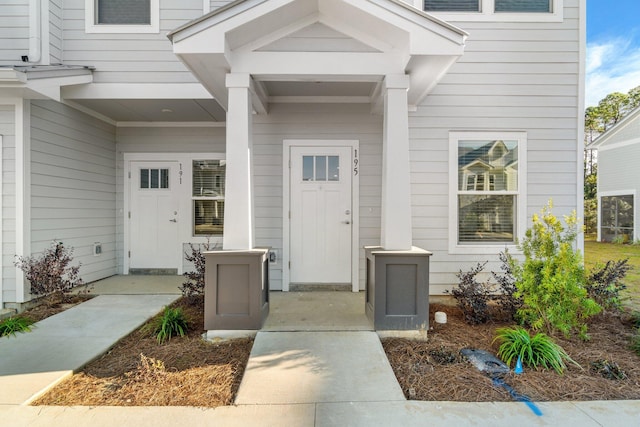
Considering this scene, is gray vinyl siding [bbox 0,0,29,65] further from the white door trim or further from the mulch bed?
the white door trim

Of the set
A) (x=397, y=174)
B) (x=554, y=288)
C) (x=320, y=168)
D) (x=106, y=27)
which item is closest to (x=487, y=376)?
(x=554, y=288)

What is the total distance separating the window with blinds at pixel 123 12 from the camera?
16.0 feet

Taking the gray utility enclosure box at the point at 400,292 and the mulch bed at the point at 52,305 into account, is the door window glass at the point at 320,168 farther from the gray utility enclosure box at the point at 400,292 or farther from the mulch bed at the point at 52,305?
the mulch bed at the point at 52,305

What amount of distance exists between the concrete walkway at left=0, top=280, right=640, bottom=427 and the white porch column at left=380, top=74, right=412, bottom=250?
100cm

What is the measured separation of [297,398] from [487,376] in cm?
147

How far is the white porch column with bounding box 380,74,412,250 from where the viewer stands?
3.31 meters

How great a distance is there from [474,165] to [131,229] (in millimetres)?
5528

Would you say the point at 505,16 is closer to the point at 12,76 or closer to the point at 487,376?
the point at 487,376

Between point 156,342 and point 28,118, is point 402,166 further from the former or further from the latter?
point 28,118

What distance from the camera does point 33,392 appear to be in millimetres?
2332

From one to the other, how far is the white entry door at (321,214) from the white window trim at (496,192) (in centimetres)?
138

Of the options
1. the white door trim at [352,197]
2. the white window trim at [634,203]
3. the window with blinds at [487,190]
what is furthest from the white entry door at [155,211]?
the white window trim at [634,203]

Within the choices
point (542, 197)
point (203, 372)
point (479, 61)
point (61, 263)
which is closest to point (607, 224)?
point (542, 197)

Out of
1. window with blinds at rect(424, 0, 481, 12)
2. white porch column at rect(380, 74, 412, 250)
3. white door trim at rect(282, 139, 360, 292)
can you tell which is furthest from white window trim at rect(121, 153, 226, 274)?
window with blinds at rect(424, 0, 481, 12)
